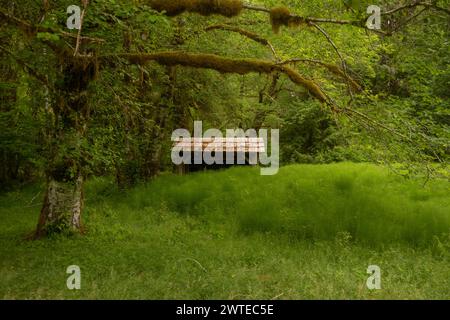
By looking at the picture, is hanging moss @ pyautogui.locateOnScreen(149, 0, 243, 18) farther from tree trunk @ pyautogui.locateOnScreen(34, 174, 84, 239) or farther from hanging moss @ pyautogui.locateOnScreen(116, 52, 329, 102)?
tree trunk @ pyautogui.locateOnScreen(34, 174, 84, 239)

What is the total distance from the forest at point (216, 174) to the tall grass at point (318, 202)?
2.2 inches

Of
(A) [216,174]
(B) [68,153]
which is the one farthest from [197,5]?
(A) [216,174]

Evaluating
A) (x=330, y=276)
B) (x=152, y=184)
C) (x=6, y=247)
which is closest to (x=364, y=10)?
(x=330, y=276)

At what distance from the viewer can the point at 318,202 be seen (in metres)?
13.6

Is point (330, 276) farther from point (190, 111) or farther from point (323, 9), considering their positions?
point (190, 111)

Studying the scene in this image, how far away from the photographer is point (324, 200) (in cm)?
1355

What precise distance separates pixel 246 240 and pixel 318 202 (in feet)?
8.71

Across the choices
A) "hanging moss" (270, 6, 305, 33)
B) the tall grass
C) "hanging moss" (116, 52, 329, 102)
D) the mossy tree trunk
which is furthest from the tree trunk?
"hanging moss" (270, 6, 305, 33)

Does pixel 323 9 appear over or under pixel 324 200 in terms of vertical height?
over

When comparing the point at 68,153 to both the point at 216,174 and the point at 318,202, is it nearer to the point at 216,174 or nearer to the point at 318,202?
the point at 318,202

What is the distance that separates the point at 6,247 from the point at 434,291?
868cm

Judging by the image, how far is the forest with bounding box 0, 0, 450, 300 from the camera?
8.02 m

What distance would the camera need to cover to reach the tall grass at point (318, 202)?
12125mm

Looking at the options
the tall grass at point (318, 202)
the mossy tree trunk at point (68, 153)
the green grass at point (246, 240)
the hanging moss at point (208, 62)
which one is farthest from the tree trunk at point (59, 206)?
the tall grass at point (318, 202)
